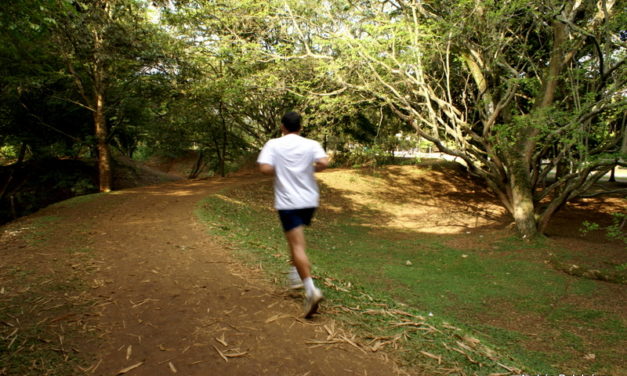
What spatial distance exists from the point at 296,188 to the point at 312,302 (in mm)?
1098

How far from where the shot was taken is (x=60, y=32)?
1065 centimetres

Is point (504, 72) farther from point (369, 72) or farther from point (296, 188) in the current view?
point (296, 188)

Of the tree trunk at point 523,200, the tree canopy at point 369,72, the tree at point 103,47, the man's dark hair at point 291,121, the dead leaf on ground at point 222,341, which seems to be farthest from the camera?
the tree at point 103,47

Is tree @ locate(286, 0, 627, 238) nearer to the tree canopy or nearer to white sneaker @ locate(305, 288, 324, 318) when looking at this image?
the tree canopy

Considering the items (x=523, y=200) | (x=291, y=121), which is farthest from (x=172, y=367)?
(x=523, y=200)

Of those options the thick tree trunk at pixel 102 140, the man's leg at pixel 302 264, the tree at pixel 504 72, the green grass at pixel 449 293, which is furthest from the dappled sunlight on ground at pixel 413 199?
the man's leg at pixel 302 264

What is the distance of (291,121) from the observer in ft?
11.3

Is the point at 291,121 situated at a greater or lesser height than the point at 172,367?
greater

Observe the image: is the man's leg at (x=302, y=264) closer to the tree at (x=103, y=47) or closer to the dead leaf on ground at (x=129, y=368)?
the dead leaf on ground at (x=129, y=368)

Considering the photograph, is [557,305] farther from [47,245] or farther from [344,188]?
[344,188]

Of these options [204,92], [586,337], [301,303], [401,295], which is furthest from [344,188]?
[301,303]

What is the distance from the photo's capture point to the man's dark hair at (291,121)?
343 cm

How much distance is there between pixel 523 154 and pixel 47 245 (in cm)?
1235

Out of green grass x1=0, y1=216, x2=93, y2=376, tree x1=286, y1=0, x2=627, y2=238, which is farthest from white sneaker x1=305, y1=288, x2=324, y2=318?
tree x1=286, y1=0, x2=627, y2=238
